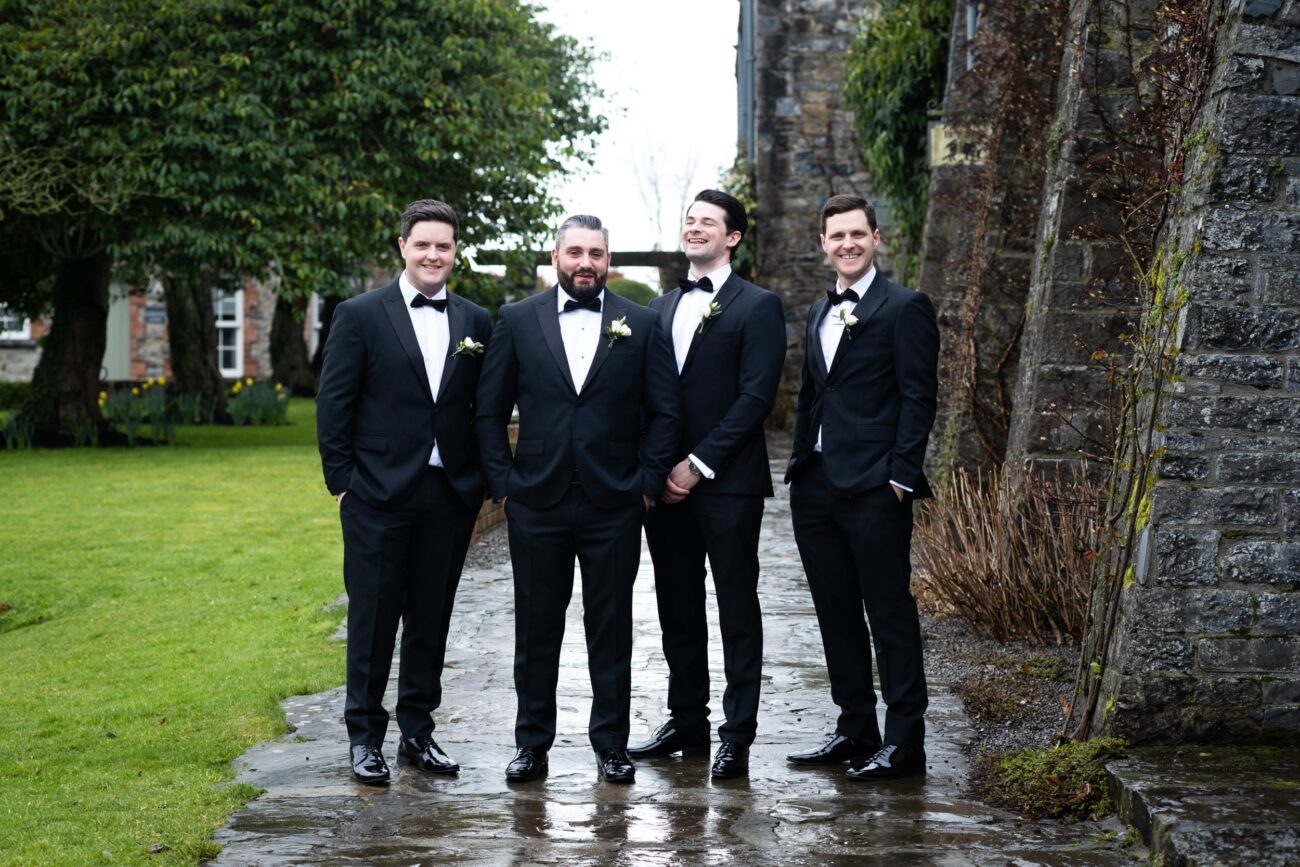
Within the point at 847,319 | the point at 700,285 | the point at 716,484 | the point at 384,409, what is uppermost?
the point at 700,285

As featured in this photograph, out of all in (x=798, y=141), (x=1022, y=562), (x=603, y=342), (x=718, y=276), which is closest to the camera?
(x=603, y=342)

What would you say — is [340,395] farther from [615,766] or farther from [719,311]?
[615,766]

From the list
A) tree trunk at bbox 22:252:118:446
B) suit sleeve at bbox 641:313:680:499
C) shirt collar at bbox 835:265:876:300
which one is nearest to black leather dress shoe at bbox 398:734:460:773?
suit sleeve at bbox 641:313:680:499

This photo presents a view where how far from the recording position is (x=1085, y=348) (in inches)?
323

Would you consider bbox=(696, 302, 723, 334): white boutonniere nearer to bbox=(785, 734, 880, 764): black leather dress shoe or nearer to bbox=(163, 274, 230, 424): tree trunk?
bbox=(785, 734, 880, 764): black leather dress shoe

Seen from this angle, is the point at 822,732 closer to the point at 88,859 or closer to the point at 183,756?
the point at 183,756

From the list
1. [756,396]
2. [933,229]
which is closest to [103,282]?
[933,229]

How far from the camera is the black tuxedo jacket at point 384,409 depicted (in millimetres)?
5367

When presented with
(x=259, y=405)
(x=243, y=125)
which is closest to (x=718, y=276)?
(x=243, y=125)

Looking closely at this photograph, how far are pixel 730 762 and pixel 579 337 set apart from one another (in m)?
1.48

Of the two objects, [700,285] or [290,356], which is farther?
[290,356]

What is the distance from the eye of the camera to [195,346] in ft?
90.7

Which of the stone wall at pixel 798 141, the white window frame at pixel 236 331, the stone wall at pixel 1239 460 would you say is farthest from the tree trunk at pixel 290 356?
the stone wall at pixel 1239 460

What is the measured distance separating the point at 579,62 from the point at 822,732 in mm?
27263
